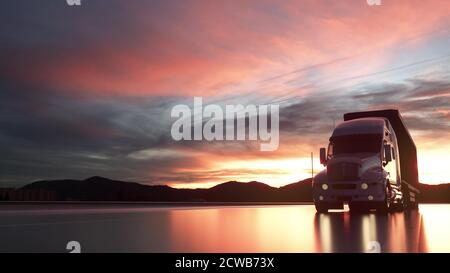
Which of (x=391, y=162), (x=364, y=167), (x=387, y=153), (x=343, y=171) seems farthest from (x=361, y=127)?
(x=343, y=171)

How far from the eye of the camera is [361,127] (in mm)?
22781

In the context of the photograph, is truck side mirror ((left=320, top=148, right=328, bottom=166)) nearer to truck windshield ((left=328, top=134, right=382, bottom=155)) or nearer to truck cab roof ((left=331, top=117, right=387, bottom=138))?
truck windshield ((left=328, top=134, right=382, bottom=155))

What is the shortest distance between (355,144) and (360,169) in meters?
1.45

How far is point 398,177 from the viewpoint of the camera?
23.7m

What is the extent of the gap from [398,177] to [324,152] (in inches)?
145

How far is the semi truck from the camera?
21.5 meters

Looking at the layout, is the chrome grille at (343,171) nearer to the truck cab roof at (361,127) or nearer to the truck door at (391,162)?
the truck door at (391,162)

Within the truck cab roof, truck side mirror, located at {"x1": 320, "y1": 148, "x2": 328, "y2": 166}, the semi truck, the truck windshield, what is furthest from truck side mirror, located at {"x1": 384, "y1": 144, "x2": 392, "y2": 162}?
truck side mirror, located at {"x1": 320, "y1": 148, "x2": 328, "y2": 166}

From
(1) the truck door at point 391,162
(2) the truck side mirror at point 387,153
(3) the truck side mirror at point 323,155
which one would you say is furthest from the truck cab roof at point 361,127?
(3) the truck side mirror at point 323,155

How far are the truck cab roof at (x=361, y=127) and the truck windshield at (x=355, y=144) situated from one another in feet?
0.53

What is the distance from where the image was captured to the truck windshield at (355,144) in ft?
72.8
